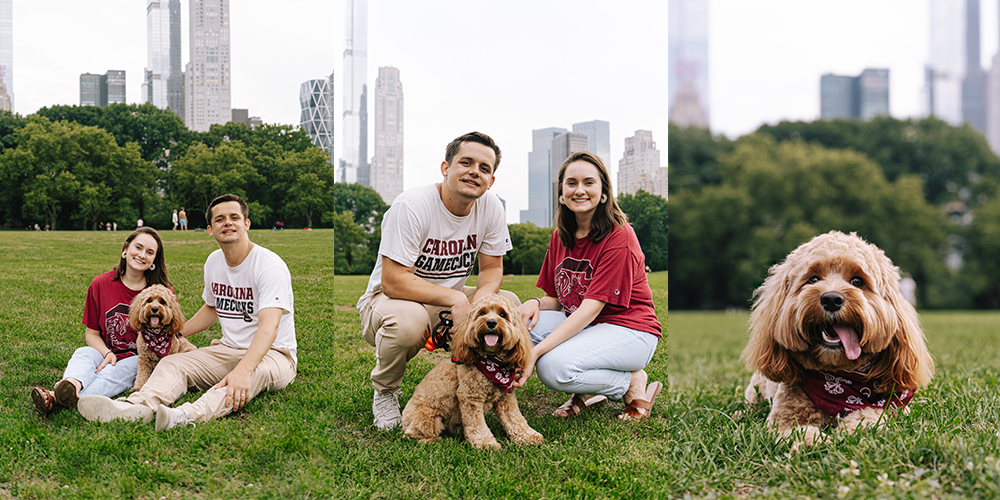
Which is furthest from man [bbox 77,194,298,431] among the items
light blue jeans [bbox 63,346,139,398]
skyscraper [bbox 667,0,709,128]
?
skyscraper [bbox 667,0,709,128]

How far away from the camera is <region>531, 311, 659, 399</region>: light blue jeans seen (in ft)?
10.7

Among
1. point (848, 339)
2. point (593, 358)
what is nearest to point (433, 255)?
point (593, 358)

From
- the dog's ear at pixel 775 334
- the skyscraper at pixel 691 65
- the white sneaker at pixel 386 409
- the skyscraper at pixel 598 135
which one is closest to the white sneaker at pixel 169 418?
the white sneaker at pixel 386 409

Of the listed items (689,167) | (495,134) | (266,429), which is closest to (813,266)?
(495,134)

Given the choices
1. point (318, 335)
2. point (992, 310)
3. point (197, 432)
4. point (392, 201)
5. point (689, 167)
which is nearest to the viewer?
point (197, 432)

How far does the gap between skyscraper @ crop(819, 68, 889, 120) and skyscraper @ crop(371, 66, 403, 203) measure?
90.9 feet

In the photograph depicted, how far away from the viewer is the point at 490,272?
133 inches

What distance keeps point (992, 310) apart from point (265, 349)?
26942mm

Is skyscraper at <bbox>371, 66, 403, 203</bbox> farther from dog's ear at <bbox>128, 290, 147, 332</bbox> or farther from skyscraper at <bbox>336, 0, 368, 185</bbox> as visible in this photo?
dog's ear at <bbox>128, 290, 147, 332</bbox>

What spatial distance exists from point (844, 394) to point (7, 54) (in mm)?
5652

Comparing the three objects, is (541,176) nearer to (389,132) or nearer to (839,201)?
(389,132)

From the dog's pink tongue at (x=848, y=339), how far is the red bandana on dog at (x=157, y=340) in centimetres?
384

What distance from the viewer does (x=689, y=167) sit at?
82.1ft

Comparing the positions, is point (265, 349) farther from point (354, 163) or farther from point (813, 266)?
point (813, 266)
